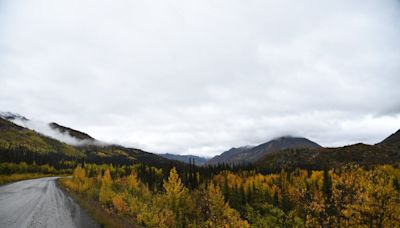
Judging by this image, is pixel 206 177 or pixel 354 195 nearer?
pixel 354 195

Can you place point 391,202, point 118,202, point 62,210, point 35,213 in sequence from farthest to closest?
point 118,202 → point 62,210 → point 35,213 → point 391,202

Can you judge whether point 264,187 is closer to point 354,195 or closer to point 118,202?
point 118,202

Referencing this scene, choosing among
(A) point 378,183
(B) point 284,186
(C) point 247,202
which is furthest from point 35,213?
(B) point 284,186

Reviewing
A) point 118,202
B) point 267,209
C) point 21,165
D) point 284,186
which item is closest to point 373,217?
point 118,202

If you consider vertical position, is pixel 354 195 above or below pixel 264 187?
above

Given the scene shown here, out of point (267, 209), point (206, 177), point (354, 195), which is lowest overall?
point (267, 209)

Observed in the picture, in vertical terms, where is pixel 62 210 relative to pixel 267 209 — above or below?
above

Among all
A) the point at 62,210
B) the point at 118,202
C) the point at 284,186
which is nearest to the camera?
the point at 62,210

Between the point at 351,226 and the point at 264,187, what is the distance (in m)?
74.6

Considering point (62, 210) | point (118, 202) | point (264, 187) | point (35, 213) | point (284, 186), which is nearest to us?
point (35, 213)

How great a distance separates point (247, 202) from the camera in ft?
248

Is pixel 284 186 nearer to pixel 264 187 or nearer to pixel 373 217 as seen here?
pixel 264 187

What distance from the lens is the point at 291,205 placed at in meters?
73.6

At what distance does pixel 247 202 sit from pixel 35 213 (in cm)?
6357
